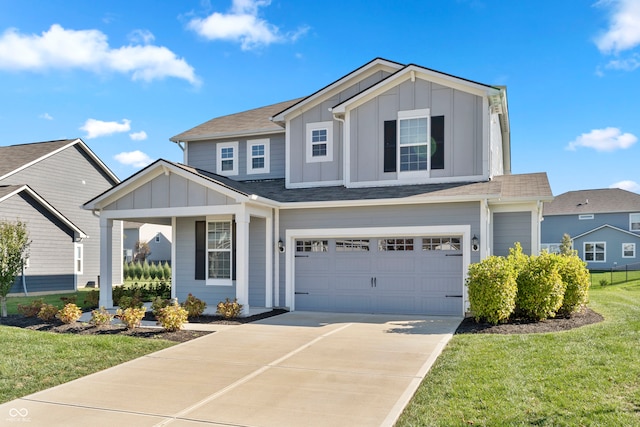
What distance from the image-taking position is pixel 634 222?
130 ft

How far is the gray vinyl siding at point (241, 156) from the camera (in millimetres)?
17094

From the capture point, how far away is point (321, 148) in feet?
51.1

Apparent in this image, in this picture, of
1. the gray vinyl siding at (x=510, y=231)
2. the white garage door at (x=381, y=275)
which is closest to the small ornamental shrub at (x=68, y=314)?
the white garage door at (x=381, y=275)

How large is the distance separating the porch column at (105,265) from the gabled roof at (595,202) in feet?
117

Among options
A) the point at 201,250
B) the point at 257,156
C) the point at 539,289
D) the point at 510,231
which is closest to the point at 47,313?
the point at 201,250

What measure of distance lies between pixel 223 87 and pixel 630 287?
20.2 meters

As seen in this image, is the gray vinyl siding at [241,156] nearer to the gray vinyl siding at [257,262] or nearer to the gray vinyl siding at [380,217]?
the gray vinyl siding at [257,262]

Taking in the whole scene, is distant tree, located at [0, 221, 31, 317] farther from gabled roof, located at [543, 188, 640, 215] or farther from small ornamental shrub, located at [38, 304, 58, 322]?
gabled roof, located at [543, 188, 640, 215]

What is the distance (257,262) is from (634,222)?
36272mm

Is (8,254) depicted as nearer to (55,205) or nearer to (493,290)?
(493,290)

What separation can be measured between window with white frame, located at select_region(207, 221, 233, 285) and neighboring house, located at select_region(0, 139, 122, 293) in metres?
A: 8.30

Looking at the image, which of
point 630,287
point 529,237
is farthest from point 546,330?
point 630,287

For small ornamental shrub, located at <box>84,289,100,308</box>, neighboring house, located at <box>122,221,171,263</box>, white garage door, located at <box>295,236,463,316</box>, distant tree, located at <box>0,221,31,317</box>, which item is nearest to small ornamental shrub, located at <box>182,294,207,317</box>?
white garage door, located at <box>295,236,463,316</box>

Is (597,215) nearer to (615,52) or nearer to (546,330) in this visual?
(615,52)
